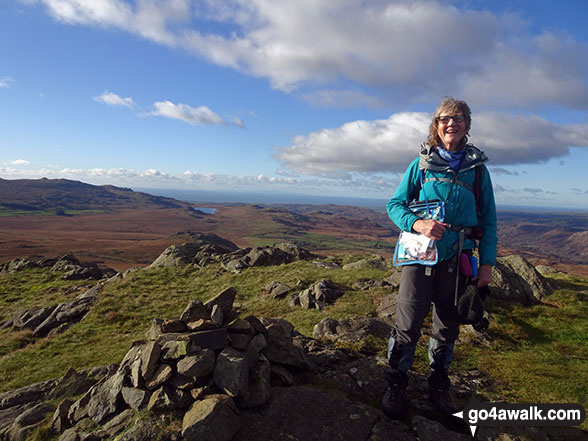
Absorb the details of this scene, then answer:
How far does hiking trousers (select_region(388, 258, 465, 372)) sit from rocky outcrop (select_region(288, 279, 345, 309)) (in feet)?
33.7

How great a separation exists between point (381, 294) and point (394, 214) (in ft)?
37.8

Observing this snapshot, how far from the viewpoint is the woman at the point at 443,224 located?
5.54m

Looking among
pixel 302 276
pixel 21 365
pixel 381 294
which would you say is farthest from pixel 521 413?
pixel 21 365

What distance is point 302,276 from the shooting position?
23453 millimetres

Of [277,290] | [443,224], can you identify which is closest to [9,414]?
[443,224]

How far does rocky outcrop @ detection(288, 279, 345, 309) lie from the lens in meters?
16.6

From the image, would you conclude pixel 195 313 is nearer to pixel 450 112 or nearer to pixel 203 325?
pixel 203 325

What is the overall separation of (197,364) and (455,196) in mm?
5576

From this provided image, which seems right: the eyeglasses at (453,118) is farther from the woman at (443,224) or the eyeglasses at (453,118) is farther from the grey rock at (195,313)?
the grey rock at (195,313)

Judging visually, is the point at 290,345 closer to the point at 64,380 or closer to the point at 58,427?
the point at 58,427

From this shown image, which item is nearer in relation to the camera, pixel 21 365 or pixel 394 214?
pixel 394 214

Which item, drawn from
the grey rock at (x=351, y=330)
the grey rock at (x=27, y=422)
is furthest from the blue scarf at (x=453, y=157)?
the grey rock at (x=27, y=422)

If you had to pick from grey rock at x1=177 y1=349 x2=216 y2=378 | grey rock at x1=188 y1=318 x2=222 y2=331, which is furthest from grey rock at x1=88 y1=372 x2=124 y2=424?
grey rock at x1=188 y1=318 x2=222 y2=331

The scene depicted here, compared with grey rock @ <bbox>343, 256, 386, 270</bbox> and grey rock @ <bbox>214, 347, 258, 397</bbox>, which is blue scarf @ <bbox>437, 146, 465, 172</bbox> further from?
grey rock @ <bbox>343, 256, 386, 270</bbox>
